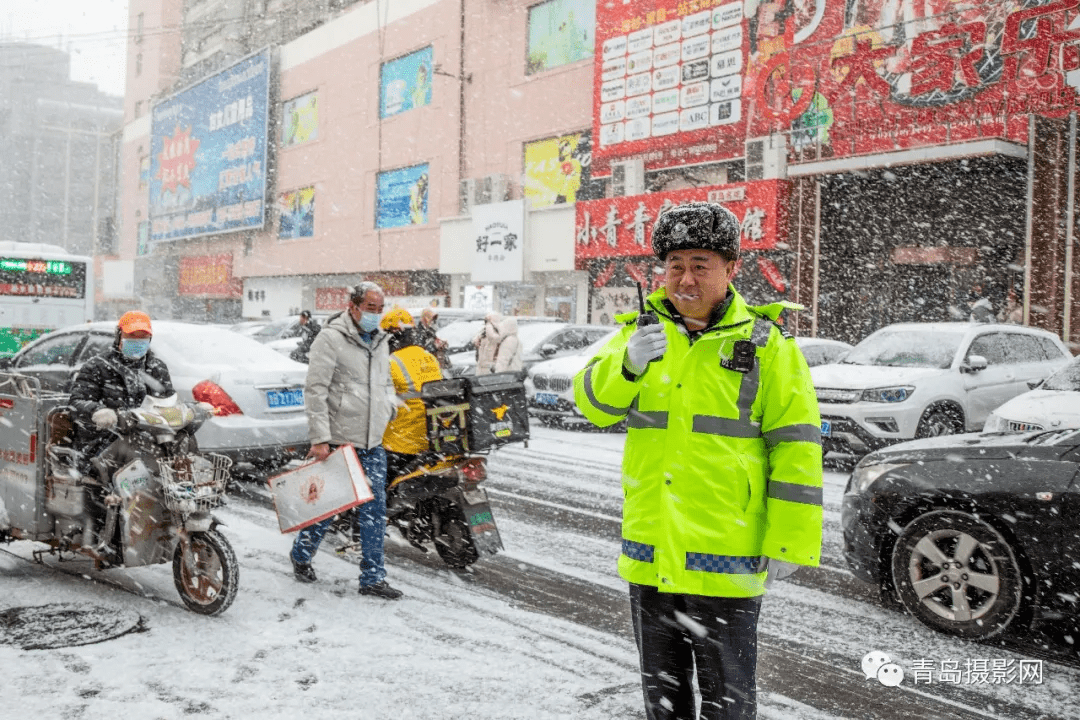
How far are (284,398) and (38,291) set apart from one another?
13.3m

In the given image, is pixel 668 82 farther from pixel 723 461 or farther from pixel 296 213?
pixel 296 213

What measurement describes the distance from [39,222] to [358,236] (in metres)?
74.5

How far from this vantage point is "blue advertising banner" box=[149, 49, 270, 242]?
143 feet

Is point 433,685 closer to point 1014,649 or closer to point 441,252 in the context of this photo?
point 1014,649

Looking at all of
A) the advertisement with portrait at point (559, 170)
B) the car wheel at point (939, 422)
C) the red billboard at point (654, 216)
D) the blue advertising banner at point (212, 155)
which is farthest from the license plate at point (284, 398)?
the blue advertising banner at point (212, 155)

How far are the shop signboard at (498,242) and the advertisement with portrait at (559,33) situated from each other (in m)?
4.33

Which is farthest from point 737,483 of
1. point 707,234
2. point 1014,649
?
point 1014,649

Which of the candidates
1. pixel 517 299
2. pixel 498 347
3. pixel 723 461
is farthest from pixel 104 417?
pixel 517 299

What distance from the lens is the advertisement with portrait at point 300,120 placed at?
40.3m

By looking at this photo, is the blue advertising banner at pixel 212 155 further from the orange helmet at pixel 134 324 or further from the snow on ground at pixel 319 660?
the snow on ground at pixel 319 660

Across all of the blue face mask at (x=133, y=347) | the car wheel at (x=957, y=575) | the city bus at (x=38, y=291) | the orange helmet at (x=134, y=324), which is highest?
the city bus at (x=38, y=291)

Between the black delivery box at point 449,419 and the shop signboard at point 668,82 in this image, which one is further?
the shop signboard at point 668,82

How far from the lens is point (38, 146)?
A: 96.4 meters

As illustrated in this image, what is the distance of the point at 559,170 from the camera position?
28.1 meters
